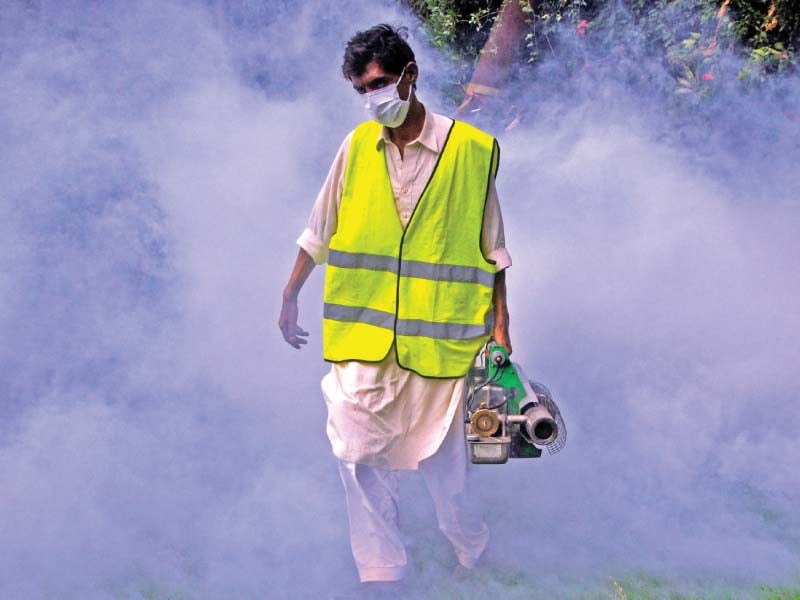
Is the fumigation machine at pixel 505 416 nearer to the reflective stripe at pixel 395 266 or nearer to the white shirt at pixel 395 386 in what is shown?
the white shirt at pixel 395 386

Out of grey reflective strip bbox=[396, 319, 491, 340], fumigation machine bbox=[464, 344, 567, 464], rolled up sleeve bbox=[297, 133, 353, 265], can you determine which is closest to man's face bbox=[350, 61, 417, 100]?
rolled up sleeve bbox=[297, 133, 353, 265]

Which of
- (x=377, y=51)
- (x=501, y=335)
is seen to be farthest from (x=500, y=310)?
(x=377, y=51)

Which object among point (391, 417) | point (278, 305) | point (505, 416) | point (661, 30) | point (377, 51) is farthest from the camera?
point (661, 30)

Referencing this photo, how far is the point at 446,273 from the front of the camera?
14.6 feet

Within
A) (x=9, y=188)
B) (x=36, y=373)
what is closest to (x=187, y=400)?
(x=36, y=373)

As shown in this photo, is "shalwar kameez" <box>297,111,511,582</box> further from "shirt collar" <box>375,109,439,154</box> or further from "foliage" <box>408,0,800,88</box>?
"foliage" <box>408,0,800,88</box>

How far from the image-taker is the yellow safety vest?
4.39 m

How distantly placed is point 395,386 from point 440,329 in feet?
0.83

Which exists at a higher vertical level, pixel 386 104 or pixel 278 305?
pixel 386 104

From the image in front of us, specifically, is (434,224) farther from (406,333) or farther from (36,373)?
(36,373)

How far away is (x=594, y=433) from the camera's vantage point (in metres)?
6.01

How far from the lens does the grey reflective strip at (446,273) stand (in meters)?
4.42

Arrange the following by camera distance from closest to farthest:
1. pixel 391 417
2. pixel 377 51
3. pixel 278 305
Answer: pixel 377 51
pixel 391 417
pixel 278 305

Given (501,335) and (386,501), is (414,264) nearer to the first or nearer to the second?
(501,335)
